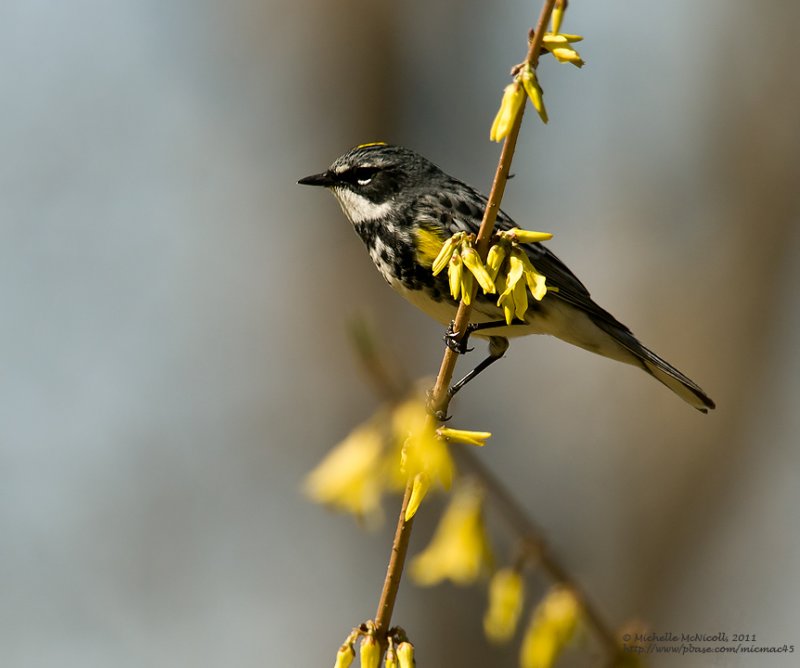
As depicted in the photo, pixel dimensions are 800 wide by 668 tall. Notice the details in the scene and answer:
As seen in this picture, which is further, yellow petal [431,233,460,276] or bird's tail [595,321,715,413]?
bird's tail [595,321,715,413]

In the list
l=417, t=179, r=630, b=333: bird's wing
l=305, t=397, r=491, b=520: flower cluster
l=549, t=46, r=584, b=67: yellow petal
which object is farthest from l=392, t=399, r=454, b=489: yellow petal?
l=417, t=179, r=630, b=333: bird's wing

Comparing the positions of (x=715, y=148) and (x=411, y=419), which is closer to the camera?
(x=411, y=419)

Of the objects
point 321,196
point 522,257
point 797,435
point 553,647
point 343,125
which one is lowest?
point 797,435

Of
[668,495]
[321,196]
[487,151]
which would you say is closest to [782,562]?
[668,495]

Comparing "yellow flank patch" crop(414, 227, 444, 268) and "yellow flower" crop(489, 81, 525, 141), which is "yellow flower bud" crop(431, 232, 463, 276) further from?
"yellow flank patch" crop(414, 227, 444, 268)

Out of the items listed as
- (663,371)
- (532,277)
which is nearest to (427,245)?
(663,371)

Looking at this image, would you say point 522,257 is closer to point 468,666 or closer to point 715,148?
point 468,666

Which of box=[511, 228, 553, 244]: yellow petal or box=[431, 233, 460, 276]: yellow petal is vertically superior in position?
box=[511, 228, 553, 244]: yellow petal
